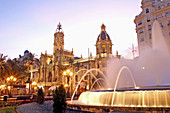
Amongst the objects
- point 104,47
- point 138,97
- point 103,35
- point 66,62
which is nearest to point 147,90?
point 138,97

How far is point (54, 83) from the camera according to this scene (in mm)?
61031

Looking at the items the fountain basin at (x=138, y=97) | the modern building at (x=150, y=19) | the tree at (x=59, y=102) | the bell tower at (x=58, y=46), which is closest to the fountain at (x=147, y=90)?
the fountain basin at (x=138, y=97)

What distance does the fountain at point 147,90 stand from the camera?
1023 cm

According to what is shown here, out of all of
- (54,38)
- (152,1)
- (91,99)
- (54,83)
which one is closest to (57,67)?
(54,83)

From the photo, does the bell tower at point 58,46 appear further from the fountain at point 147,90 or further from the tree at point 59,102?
the tree at point 59,102

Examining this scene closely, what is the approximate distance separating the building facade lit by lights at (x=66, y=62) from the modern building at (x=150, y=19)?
42.2 ft

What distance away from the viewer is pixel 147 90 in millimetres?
10727

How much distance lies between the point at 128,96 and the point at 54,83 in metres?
52.8

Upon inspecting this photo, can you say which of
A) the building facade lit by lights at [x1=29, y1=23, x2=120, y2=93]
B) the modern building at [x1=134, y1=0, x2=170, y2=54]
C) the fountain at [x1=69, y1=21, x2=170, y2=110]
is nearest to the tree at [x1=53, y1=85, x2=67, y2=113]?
the fountain at [x1=69, y1=21, x2=170, y2=110]

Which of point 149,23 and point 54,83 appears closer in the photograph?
point 149,23

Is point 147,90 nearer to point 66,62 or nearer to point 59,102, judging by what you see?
point 59,102

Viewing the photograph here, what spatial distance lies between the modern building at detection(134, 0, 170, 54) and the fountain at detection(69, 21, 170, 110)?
655cm

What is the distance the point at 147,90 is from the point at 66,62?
5507cm

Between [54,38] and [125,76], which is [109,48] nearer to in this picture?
[125,76]
